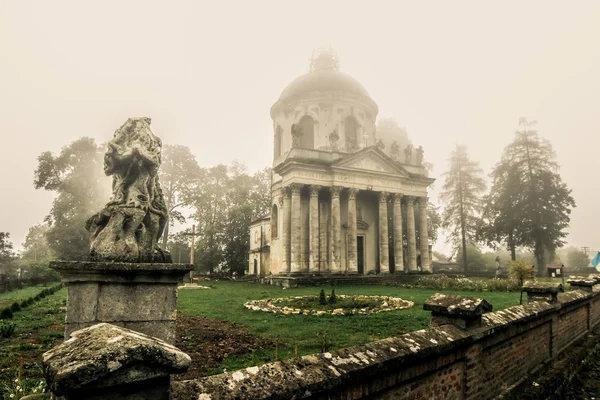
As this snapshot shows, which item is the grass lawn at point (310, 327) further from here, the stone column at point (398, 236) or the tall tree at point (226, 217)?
the tall tree at point (226, 217)

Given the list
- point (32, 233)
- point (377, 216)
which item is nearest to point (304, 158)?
point (377, 216)

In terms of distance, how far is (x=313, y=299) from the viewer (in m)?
15.9

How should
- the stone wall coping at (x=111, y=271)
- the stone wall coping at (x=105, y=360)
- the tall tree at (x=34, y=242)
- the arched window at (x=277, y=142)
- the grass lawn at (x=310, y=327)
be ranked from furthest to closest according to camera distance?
the tall tree at (x=34, y=242) < the arched window at (x=277, y=142) < the grass lawn at (x=310, y=327) < the stone wall coping at (x=111, y=271) < the stone wall coping at (x=105, y=360)

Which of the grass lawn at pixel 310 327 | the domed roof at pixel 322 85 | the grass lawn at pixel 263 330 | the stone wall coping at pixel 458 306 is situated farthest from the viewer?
the domed roof at pixel 322 85

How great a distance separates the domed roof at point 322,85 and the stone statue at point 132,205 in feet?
105

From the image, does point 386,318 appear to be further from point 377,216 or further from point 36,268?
point 36,268

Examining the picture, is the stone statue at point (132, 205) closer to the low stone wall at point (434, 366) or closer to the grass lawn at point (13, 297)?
the low stone wall at point (434, 366)

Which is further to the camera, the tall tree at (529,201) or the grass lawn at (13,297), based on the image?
the tall tree at (529,201)

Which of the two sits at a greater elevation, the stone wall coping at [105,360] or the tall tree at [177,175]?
the tall tree at [177,175]

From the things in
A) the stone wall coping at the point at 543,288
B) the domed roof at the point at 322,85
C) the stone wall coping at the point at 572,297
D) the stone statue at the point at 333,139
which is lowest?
the stone wall coping at the point at 572,297

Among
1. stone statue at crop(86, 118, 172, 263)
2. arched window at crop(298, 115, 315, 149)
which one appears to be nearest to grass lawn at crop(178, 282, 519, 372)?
stone statue at crop(86, 118, 172, 263)

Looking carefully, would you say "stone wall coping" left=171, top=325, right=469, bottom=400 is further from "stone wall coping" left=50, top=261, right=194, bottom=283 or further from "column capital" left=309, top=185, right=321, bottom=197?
"column capital" left=309, top=185, right=321, bottom=197

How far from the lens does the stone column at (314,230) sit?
28.3 meters

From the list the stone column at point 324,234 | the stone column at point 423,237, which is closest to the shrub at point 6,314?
the stone column at point 324,234
